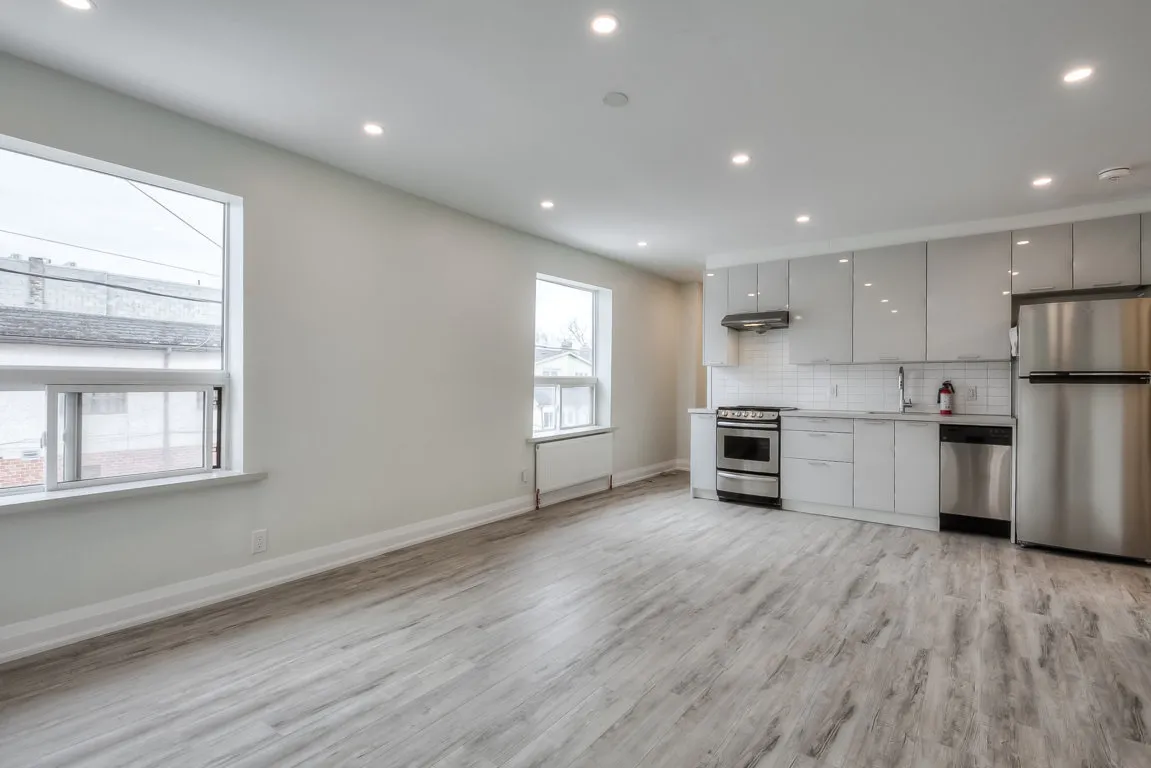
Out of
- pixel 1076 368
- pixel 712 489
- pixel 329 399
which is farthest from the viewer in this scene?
pixel 712 489

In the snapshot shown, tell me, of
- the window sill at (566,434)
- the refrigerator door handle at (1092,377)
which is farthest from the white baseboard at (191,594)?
the refrigerator door handle at (1092,377)

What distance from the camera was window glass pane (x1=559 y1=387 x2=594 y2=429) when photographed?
5.92 meters

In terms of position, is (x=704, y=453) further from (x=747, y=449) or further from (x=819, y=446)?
(x=819, y=446)

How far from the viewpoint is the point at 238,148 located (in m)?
3.14

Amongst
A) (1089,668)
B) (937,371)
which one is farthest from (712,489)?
(1089,668)

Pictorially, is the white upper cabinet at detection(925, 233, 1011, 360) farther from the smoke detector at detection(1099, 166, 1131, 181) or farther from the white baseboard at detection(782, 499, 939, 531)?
the white baseboard at detection(782, 499, 939, 531)

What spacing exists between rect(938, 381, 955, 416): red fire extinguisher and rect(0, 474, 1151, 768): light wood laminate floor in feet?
4.77

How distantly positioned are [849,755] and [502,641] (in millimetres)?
1451

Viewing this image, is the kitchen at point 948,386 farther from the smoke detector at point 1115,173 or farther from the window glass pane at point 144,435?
the window glass pane at point 144,435

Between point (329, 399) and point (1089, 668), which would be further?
point (329, 399)

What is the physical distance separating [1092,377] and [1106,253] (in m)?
1.00

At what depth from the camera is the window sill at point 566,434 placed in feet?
17.4

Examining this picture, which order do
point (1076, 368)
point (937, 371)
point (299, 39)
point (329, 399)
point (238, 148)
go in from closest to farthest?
point (299, 39) → point (238, 148) → point (329, 399) → point (1076, 368) → point (937, 371)

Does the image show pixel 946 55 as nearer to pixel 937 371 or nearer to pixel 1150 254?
pixel 1150 254
